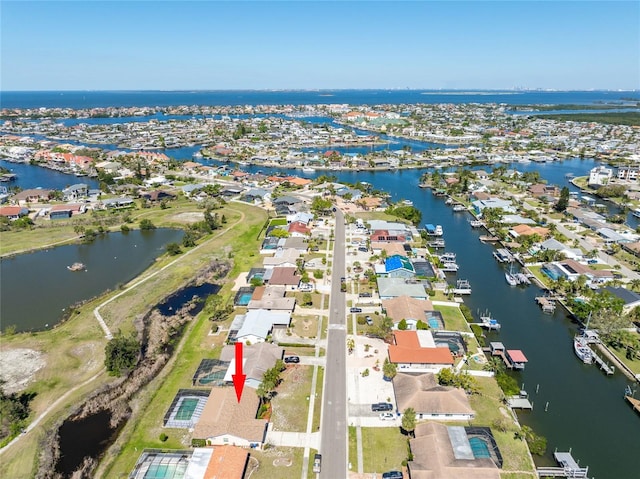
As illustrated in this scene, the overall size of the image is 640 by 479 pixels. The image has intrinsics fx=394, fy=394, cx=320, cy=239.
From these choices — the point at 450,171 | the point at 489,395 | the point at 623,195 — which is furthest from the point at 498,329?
the point at 450,171

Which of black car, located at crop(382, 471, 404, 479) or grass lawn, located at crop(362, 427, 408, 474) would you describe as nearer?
black car, located at crop(382, 471, 404, 479)

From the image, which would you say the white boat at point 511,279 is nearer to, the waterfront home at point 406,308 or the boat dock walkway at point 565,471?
the waterfront home at point 406,308

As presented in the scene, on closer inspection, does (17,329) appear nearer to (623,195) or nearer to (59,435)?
(59,435)

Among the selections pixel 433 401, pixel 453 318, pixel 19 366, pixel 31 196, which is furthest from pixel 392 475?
pixel 31 196

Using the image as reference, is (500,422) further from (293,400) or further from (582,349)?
(582,349)

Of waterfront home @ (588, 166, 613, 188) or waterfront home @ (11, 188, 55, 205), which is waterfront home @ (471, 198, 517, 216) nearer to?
waterfront home @ (588, 166, 613, 188)

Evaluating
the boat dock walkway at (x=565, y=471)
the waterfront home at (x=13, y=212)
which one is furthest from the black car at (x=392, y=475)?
the waterfront home at (x=13, y=212)

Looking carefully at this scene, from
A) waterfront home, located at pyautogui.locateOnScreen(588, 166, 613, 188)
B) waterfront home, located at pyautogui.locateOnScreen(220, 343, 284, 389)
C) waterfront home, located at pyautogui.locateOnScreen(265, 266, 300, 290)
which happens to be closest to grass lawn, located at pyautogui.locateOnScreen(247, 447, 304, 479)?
waterfront home, located at pyautogui.locateOnScreen(220, 343, 284, 389)
